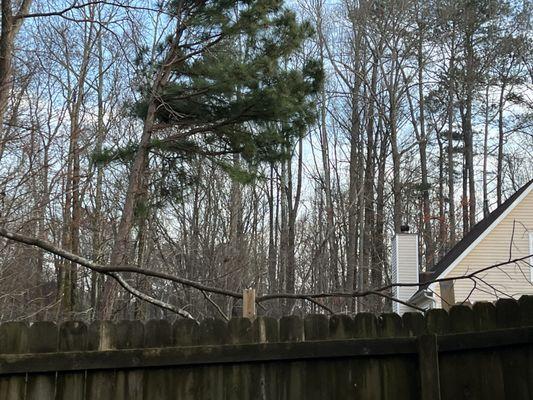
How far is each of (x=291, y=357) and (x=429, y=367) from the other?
2.50ft

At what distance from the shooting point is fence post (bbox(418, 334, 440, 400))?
355cm

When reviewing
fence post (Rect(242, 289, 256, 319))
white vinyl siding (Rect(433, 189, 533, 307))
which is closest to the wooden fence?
fence post (Rect(242, 289, 256, 319))

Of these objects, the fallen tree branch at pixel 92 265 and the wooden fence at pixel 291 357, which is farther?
the fallen tree branch at pixel 92 265

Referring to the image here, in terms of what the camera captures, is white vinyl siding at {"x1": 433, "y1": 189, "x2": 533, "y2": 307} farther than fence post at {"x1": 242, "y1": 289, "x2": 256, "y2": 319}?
Yes

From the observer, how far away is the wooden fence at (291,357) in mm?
3535

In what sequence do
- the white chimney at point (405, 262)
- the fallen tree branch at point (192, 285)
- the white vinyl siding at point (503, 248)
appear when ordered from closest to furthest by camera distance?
the fallen tree branch at point (192, 285)
the white vinyl siding at point (503, 248)
the white chimney at point (405, 262)

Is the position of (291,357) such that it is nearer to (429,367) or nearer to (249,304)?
(249,304)

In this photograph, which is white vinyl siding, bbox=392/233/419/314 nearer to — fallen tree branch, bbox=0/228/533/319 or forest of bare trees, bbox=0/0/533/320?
forest of bare trees, bbox=0/0/533/320

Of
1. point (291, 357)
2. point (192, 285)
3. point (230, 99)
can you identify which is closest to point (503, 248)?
point (230, 99)

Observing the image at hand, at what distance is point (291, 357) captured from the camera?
11.8 ft

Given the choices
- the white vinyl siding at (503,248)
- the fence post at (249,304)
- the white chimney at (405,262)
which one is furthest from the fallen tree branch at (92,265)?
the white chimney at (405,262)

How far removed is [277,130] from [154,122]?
2.88 m

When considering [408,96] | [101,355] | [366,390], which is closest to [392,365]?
[366,390]

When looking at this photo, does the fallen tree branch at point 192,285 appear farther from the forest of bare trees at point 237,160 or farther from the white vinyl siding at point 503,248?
the white vinyl siding at point 503,248
